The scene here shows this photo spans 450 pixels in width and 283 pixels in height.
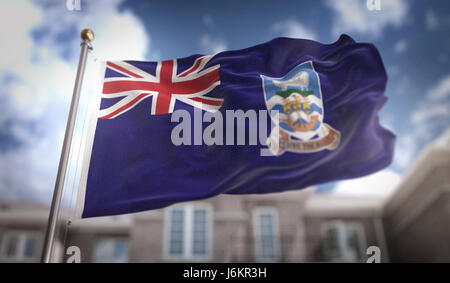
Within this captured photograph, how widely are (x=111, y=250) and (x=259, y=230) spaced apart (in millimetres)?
5252

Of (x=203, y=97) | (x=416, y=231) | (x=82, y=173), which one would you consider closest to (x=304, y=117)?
(x=203, y=97)

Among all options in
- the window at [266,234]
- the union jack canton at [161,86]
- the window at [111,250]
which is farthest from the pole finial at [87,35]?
the window at [111,250]

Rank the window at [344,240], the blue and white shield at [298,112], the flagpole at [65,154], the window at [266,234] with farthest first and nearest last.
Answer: the window at [344,240] < the window at [266,234] < the blue and white shield at [298,112] < the flagpole at [65,154]

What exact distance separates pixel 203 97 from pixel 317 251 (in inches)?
483

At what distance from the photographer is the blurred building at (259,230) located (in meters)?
18.7

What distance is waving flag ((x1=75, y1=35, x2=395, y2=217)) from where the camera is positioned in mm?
7672

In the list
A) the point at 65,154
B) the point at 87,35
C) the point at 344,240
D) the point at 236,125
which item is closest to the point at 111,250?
the point at 344,240

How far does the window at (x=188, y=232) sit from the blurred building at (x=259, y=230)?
0.11 feet

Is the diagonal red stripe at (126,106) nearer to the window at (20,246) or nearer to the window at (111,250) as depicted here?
the window at (111,250)

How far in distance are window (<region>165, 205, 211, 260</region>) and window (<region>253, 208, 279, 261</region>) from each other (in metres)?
1.64

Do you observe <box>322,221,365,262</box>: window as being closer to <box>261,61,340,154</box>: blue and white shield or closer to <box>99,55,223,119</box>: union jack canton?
<box>261,61,340,154</box>: blue and white shield

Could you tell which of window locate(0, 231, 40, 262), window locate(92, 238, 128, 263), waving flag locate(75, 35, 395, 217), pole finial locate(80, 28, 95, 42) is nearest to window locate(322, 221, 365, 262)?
window locate(92, 238, 128, 263)

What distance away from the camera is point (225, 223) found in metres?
20.0

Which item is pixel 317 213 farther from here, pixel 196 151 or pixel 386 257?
pixel 196 151
